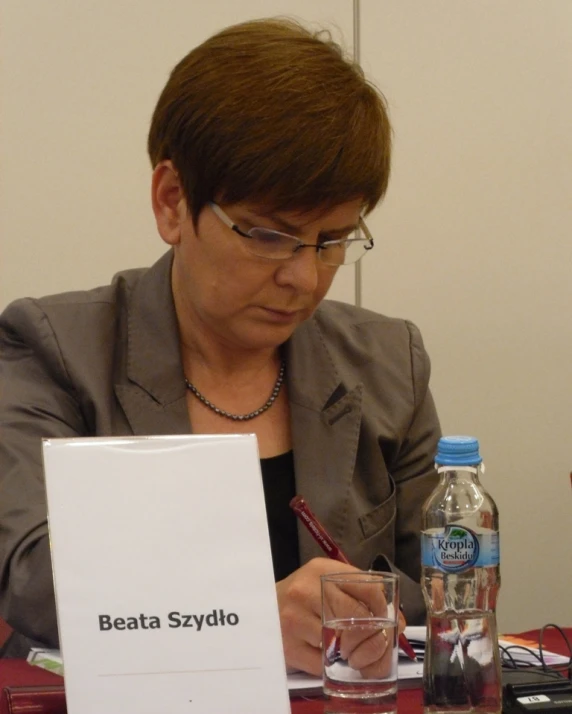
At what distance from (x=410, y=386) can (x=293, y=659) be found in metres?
0.74

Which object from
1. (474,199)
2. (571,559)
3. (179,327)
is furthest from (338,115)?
(571,559)

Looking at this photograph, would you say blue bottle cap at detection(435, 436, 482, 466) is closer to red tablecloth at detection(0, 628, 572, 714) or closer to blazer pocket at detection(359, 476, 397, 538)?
red tablecloth at detection(0, 628, 572, 714)

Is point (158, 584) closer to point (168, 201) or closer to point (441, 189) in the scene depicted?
point (168, 201)

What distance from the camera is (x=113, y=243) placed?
7.59ft

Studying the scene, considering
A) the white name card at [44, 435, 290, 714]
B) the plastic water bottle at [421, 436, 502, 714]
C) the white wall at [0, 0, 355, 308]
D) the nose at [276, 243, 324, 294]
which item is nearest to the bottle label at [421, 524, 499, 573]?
the plastic water bottle at [421, 436, 502, 714]

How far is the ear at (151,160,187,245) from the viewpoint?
152cm

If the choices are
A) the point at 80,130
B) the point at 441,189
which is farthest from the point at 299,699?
the point at 441,189

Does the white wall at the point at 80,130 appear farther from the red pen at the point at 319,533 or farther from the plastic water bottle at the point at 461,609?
the plastic water bottle at the point at 461,609

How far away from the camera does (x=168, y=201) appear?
5.07ft

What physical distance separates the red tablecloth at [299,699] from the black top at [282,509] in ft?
1.16

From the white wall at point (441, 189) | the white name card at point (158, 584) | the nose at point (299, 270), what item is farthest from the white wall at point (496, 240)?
the white name card at point (158, 584)

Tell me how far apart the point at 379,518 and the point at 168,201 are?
54 centimetres

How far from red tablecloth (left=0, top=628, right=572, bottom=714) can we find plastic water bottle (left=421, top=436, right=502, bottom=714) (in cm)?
4

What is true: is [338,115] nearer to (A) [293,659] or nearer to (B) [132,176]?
(A) [293,659]
